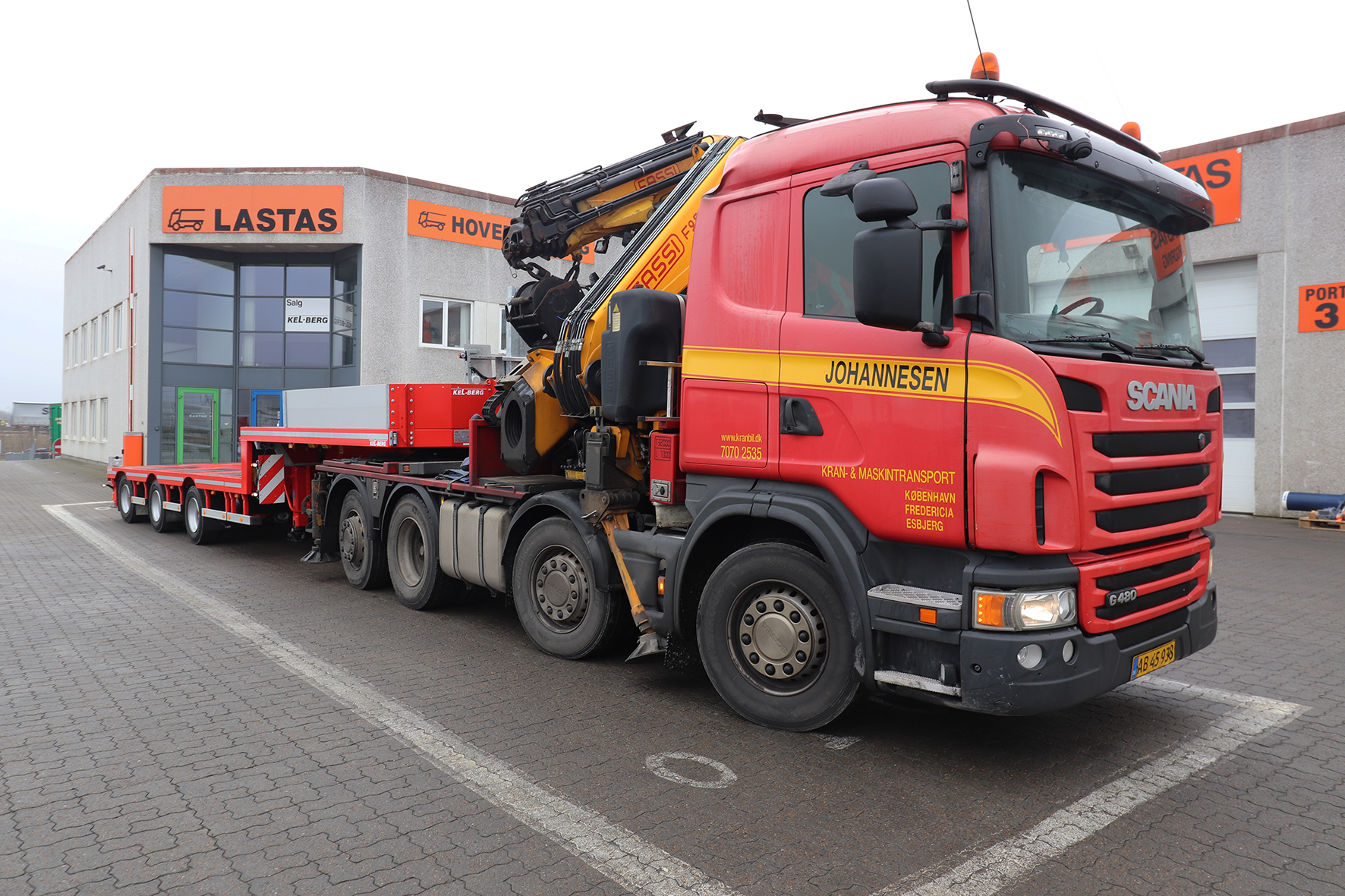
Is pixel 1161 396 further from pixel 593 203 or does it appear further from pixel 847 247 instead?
pixel 593 203

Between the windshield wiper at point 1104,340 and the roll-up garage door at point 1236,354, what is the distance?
13.8 m

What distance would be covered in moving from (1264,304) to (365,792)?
53.9 feet

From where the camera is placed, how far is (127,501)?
14469mm

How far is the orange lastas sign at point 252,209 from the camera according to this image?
2219cm

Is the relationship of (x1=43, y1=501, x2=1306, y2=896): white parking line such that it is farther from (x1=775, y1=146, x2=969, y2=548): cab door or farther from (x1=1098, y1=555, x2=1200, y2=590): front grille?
(x1=775, y1=146, x2=969, y2=548): cab door

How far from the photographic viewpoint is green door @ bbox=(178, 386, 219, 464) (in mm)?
24000

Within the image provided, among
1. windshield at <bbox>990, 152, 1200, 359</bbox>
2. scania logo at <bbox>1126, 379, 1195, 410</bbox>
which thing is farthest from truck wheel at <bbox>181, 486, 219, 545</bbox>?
scania logo at <bbox>1126, 379, 1195, 410</bbox>

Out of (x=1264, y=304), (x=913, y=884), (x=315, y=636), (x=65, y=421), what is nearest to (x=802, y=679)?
(x=913, y=884)

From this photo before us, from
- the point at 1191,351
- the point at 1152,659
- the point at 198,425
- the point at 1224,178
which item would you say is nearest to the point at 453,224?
the point at 198,425

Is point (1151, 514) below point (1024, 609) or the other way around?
the other way around

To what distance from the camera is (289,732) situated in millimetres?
4488

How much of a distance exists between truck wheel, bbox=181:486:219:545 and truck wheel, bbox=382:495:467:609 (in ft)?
16.6

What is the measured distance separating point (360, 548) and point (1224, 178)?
1555 centimetres

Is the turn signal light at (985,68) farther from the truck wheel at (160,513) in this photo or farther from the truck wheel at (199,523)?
the truck wheel at (160,513)
